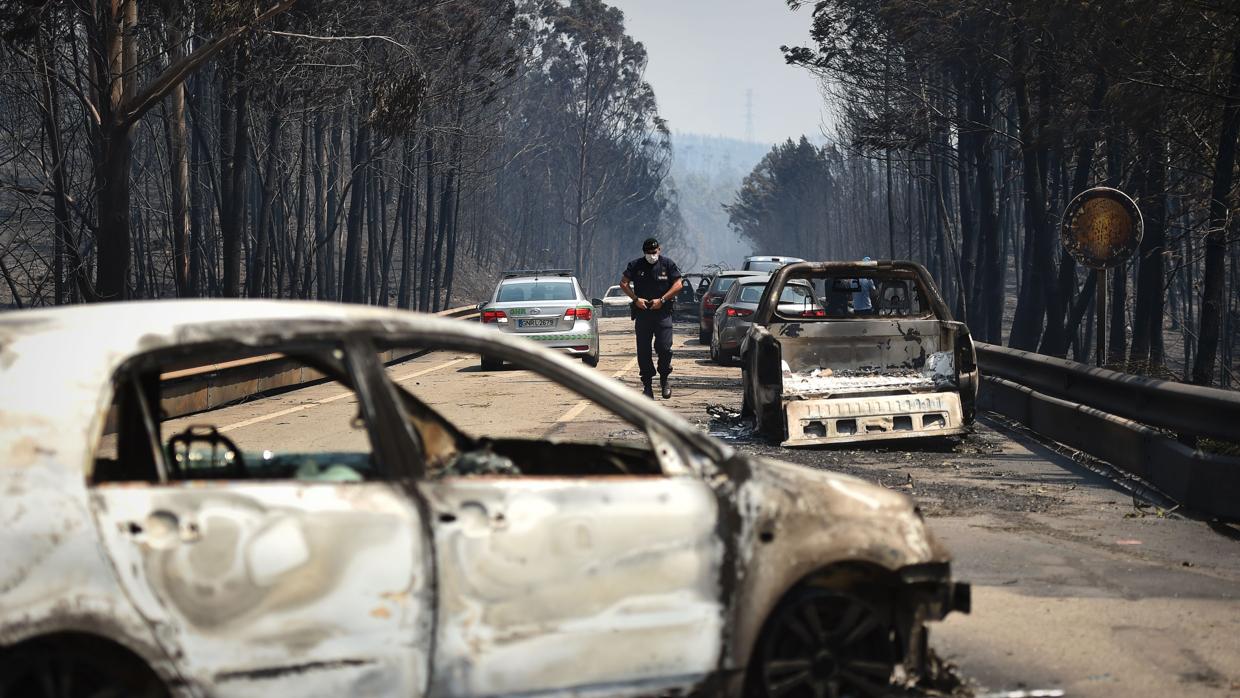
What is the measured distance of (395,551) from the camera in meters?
4.16

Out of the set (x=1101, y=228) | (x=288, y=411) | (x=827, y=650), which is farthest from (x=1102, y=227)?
(x=827, y=650)

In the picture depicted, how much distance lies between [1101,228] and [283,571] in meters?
11.7

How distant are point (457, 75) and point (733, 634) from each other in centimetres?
5002

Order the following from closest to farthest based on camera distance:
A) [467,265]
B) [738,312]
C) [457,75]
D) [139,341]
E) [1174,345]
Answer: [139,341], [738,312], [457,75], [1174,345], [467,265]

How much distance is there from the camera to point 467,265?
101625 mm

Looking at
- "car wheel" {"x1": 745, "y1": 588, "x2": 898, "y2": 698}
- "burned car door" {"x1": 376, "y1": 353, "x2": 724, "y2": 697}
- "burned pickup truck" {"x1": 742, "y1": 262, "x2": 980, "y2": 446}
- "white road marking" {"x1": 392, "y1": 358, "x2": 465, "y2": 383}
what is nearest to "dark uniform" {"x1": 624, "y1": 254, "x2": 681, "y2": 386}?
"burned pickup truck" {"x1": 742, "y1": 262, "x2": 980, "y2": 446}

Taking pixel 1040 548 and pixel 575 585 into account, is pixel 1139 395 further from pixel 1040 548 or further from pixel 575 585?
pixel 575 585

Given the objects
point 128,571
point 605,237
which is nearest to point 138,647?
point 128,571

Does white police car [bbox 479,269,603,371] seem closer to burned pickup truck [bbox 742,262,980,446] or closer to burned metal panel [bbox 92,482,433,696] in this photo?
burned pickup truck [bbox 742,262,980,446]

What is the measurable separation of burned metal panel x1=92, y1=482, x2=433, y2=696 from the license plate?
20202mm

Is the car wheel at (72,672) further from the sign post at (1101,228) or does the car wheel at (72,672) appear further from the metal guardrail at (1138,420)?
the sign post at (1101,228)

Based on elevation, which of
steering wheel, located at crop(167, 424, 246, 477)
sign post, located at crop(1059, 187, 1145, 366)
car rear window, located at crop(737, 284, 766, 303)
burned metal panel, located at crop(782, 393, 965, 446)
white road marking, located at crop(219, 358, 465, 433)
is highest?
sign post, located at crop(1059, 187, 1145, 366)

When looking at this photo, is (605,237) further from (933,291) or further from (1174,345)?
(933,291)

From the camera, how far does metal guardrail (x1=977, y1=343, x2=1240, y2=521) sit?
9.71 m
